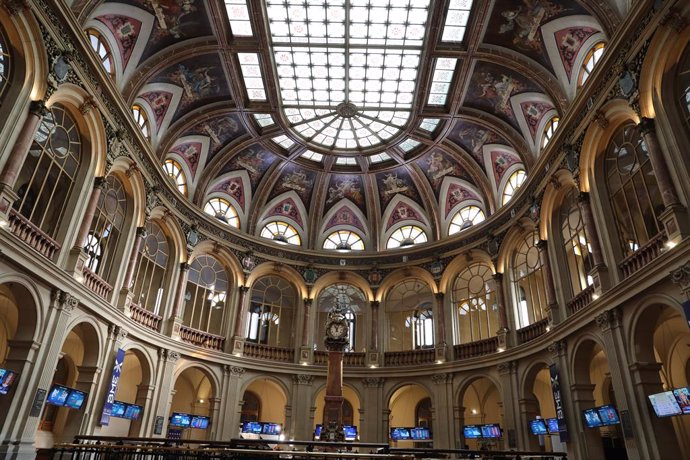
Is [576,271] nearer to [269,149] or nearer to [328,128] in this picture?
[328,128]

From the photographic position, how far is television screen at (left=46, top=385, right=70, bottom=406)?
15.2m

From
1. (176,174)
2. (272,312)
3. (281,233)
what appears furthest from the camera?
(281,233)

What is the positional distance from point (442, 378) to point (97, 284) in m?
16.8

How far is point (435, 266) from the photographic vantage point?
2733 centimetres

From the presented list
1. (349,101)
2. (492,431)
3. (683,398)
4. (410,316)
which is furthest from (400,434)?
(349,101)

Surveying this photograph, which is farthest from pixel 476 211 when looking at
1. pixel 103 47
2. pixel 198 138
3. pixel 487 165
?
pixel 103 47

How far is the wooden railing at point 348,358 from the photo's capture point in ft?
87.9

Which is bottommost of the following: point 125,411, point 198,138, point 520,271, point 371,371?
point 125,411

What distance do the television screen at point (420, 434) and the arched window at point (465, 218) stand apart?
35.3 ft

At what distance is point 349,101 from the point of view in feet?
82.4

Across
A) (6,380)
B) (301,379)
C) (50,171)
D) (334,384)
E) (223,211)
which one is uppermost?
(223,211)

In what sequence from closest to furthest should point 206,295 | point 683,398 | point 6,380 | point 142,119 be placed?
point 683,398 < point 6,380 < point 142,119 < point 206,295

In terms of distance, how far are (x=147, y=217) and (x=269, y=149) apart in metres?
8.84

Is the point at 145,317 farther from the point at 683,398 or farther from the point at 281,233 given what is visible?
the point at 683,398
